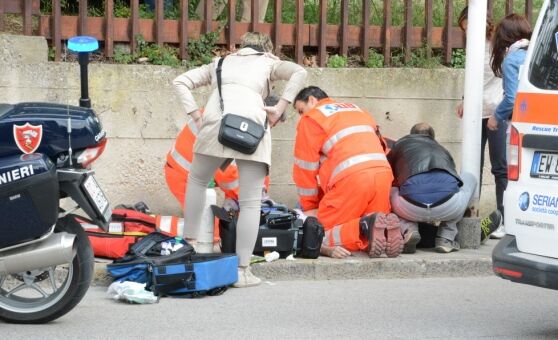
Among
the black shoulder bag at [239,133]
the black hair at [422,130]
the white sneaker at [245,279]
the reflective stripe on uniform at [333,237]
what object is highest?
the black shoulder bag at [239,133]

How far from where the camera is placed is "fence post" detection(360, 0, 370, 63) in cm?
970

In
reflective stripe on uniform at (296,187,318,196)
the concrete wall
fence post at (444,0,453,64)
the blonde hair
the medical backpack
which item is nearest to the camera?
the medical backpack

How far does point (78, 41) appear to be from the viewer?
6.57m

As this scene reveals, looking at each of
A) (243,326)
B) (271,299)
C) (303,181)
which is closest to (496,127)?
(303,181)

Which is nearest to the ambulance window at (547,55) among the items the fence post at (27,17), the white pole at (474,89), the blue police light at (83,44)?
the blue police light at (83,44)

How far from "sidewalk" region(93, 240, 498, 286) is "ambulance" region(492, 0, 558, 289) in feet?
6.79

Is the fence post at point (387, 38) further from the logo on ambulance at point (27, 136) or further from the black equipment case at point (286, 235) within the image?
the logo on ambulance at point (27, 136)

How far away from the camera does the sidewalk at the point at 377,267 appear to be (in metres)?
7.62

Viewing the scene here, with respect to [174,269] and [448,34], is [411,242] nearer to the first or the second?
[174,269]

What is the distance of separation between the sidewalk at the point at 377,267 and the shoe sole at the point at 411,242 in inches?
2.2

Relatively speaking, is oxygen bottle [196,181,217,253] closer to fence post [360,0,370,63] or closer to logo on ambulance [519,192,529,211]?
logo on ambulance [519,192,529,211]

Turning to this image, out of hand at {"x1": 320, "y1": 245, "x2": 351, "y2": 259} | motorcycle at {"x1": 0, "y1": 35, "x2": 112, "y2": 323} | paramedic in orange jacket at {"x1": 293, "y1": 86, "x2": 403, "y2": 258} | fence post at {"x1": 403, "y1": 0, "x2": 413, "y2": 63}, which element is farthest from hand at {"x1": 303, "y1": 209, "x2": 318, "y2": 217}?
motorcycle at {"x1": 0, "y1": 35, "x2": 112, "y2": 323}

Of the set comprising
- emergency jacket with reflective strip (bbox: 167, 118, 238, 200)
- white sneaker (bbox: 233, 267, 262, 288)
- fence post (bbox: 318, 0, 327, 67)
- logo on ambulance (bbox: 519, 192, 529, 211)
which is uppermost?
fence post (bbox: 318, 0, 327, 67)

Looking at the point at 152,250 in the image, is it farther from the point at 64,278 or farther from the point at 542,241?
the point at 542,241
